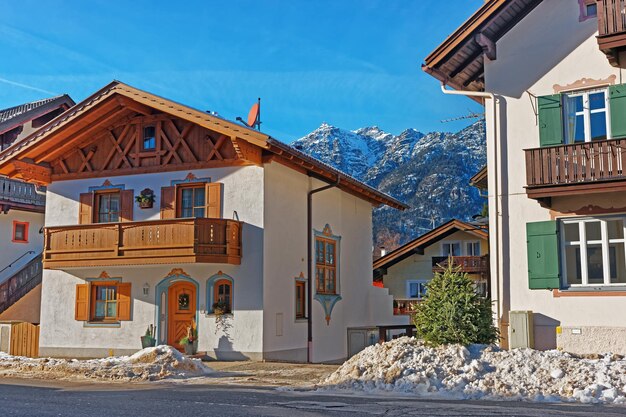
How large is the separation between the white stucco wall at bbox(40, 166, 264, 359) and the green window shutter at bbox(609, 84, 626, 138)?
30.5 feet

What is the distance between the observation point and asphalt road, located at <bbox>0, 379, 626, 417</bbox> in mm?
10141

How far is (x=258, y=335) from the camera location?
20578 mm

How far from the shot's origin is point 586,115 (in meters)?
17.1

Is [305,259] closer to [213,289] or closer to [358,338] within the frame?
[213,289]

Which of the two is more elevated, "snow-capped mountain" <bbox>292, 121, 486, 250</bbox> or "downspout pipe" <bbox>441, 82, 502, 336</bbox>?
"snow-capped mountain" <bbox>292, 121, 486, 250</bbox>

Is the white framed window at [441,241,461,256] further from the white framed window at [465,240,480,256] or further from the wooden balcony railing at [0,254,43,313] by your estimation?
the wooden balcony railing at [0,254,43,313]

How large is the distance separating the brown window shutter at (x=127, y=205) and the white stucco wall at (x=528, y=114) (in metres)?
10.9

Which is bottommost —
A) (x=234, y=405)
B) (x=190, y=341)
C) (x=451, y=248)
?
(x=234, y=405)

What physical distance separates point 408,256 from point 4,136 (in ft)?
66.4

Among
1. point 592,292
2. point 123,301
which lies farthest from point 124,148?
point 592,292

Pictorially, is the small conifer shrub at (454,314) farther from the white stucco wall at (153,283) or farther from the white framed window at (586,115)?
the white stucco wall at (153,283)

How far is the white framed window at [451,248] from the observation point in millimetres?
37750

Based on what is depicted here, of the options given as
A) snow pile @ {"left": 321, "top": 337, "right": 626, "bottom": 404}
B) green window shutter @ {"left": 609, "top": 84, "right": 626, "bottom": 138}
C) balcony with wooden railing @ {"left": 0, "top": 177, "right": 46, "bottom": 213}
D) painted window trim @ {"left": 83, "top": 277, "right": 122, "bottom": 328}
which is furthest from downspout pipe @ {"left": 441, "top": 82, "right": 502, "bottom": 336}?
balcony with wooden railing @ {"left": 0, "top": 177, "right": 46, "bottom": 213}

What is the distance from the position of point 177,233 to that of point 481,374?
10.2 m
